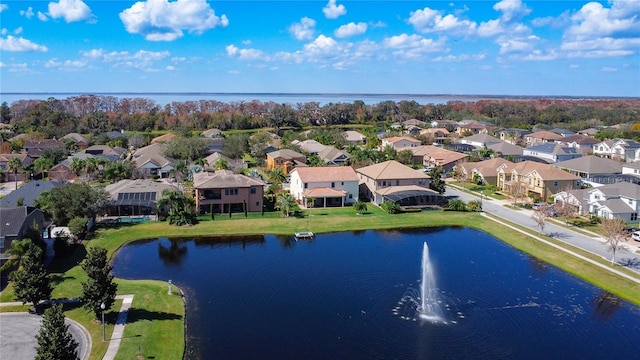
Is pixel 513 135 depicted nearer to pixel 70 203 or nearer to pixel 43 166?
pixel 43 166

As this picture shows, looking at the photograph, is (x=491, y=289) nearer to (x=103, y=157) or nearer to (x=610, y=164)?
(x=610, y=164)

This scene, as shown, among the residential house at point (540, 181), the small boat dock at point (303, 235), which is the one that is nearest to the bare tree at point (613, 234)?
the residential house at point (540, 181)

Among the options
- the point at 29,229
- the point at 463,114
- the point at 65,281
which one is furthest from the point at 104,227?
the point at 463,114

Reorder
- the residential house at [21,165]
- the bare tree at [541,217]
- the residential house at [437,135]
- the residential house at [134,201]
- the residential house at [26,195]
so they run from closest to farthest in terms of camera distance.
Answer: the bare tree at [541,217] → the residential house at [26,195] → the residential house at [134,201] → the residential house at [21,165] → the residential house at [437,135]

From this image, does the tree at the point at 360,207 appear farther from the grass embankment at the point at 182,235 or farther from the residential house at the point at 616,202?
the residential house at the point at 616,202

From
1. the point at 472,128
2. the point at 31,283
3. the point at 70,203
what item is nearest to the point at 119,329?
the point at 31,283

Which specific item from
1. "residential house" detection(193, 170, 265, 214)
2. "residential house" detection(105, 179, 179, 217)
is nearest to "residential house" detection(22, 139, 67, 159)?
"residential house" detection(105, 179, 179, 217)
